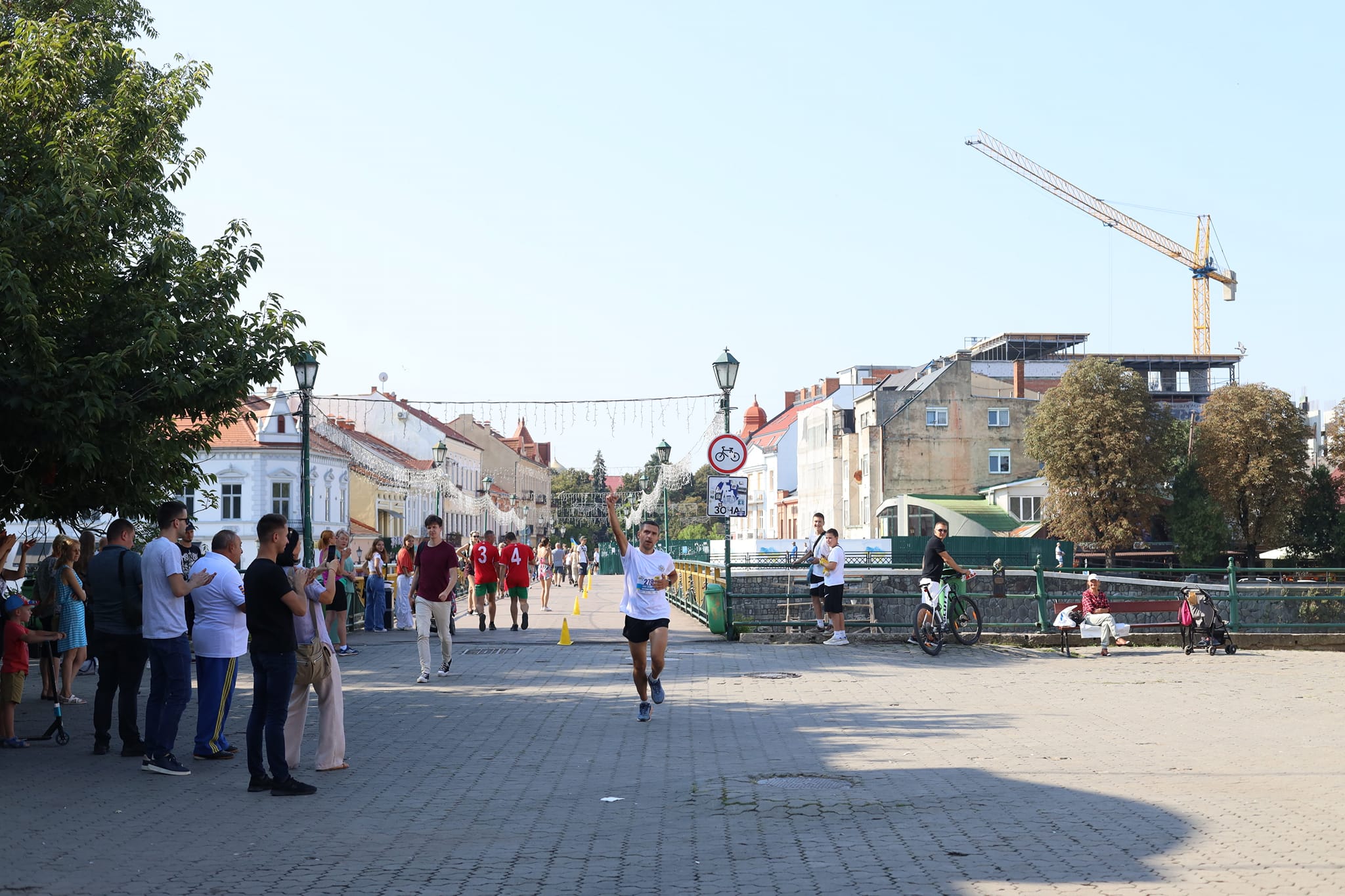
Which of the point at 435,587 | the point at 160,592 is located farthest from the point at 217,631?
the point at 435,587

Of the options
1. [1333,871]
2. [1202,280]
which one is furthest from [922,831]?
[1202,280]

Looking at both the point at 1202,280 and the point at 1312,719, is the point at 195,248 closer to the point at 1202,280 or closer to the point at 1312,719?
the point at 1312,719

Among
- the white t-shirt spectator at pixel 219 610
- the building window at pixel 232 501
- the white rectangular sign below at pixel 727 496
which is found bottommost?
the white t-shirt spectator at pixel 219 610

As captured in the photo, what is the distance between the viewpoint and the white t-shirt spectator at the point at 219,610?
9.83 metres

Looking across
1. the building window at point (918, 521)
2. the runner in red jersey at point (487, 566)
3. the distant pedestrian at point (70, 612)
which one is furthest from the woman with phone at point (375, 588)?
the building window at point (918, 521)

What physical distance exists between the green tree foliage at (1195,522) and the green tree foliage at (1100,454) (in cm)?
141

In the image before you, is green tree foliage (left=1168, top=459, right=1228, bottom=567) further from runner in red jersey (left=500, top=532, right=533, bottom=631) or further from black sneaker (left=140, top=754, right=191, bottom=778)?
black sneaker (left=140, top=754, right=191, bottom=778)

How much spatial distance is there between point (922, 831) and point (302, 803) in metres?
3.84

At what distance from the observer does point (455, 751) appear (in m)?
10.5

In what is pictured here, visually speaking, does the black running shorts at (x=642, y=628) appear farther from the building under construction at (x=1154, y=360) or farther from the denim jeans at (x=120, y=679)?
the building under construction at (x=1154, y=360)

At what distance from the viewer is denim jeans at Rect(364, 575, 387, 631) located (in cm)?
2633

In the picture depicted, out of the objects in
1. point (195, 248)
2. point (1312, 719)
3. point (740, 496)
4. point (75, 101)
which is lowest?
point (1312, 719)

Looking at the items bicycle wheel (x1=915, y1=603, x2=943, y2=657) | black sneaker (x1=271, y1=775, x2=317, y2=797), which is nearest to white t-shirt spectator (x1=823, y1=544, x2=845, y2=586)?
bicycle wheel (x1=915, y1=603, x2=943, y2=657)

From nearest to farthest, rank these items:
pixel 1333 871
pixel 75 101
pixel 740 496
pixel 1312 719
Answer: pixel 1333 871 → pixel 1312 719 → pixel 75 101 → pixel 740 496
